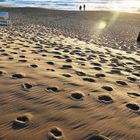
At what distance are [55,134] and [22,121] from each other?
0.52m

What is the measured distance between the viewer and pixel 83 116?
3596 millimetres

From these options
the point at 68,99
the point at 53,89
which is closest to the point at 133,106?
the point at 68,99

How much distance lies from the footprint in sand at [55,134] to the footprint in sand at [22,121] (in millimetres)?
353

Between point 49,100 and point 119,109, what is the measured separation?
113 centimetres

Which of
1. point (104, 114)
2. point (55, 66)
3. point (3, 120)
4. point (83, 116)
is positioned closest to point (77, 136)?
point (83, 116)

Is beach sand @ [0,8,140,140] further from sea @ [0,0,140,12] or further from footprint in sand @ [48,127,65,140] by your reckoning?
sea @ [0,0,140,12]

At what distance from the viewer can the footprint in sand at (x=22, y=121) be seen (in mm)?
3273

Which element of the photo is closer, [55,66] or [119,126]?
[119,126]

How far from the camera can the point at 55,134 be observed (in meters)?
3.17

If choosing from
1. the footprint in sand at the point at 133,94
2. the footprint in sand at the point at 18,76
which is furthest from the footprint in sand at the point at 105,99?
the footprint in sand at the point at 18,76

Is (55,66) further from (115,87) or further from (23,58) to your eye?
(115,87)

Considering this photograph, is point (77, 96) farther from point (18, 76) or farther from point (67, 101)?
point (18, 76)

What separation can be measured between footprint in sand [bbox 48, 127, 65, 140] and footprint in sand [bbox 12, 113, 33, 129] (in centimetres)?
35

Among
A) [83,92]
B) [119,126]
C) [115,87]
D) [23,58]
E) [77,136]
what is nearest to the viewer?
[77,136]
